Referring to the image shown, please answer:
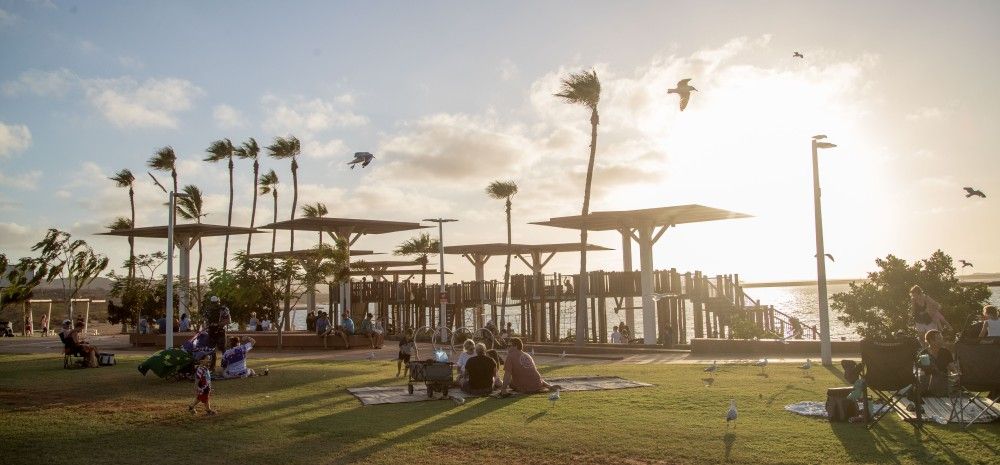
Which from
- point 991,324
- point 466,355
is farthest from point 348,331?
point 991,324

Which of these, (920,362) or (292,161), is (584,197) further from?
(292,161)

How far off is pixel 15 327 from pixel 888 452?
68070mm

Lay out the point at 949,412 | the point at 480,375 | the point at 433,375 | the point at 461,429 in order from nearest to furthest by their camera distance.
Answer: the point at 949,412, the point at 461,429, the point at 433,375, the point at 480,375

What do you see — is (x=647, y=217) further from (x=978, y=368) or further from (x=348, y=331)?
(x=978, y=368)

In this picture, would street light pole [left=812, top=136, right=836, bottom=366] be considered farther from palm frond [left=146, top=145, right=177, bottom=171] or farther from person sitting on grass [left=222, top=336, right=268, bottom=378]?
palm frond [left=146, top=145, right=177, bottom=171]

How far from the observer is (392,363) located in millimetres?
21406

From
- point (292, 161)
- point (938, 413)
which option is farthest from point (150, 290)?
point (938, 413)

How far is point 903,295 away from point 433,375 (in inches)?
645

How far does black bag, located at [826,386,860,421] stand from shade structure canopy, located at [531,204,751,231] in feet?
58.8

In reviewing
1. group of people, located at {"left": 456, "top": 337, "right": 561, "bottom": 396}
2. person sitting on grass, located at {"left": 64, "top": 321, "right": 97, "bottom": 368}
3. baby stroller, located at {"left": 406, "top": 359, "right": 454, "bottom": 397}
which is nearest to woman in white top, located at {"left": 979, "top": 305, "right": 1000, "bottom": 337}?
group of people, located at {"left": 456, "top": 337, "right": 561, "bottom": 396}

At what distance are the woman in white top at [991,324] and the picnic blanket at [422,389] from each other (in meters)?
6.01

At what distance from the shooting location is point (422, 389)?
14781 mm

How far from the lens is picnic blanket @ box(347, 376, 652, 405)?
13.5m

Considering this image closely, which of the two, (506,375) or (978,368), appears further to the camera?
(506,375)
